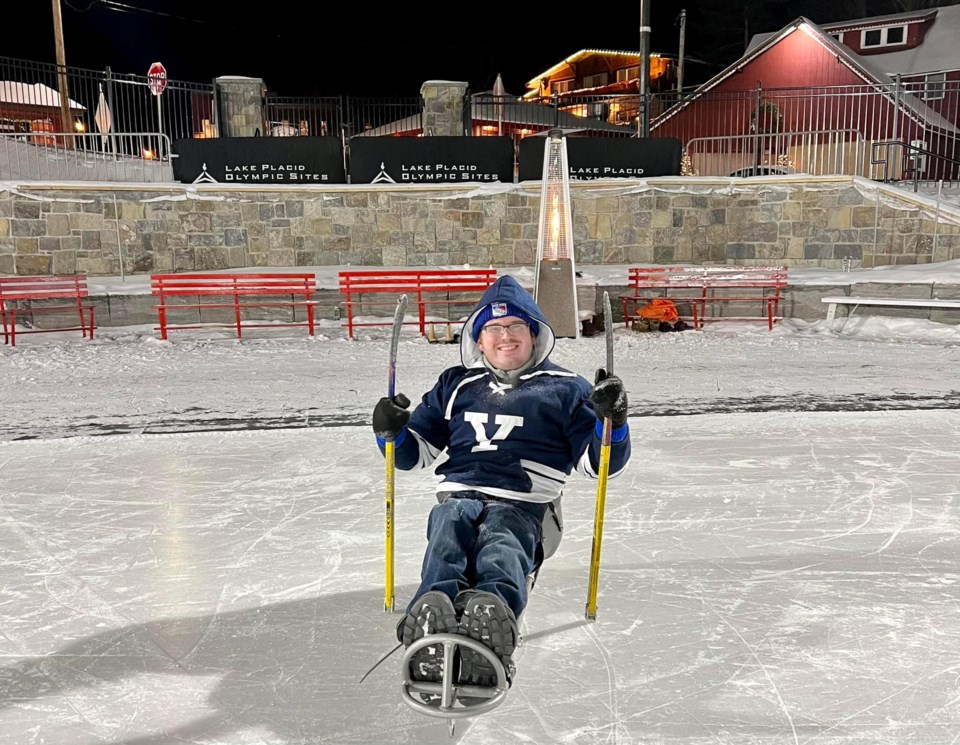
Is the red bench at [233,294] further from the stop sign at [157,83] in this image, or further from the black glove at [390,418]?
the black glove at [390,418]

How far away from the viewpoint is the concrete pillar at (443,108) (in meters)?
15.8

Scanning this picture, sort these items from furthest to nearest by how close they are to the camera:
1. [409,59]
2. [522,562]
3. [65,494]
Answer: [409,59]
[65,494]
[522,562]

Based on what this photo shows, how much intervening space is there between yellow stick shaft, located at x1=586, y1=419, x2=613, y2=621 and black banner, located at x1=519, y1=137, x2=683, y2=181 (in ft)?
40.8

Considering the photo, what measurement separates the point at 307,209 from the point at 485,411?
1226cm

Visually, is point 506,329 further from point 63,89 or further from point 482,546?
point 63,89

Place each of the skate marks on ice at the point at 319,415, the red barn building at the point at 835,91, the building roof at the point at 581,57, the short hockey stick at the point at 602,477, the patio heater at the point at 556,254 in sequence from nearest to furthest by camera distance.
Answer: the short hockey stick at the point at 602,477 < the skate marks on ice at the point at 319,415 < the patio heater at the point at 556,254 < the red barn building at the point at 835,91 < the building roof at the point at 581,57

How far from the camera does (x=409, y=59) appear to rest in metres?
46.8

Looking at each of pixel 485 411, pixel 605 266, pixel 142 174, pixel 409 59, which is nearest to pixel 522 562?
pixel 485 411

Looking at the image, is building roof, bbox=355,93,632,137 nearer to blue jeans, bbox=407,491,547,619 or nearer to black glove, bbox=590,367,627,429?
black glove, bbox=590,367,627,429

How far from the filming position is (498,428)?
10.5 feet

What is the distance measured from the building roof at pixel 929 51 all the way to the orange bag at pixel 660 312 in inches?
649

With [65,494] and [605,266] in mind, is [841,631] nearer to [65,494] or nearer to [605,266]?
[65,494]

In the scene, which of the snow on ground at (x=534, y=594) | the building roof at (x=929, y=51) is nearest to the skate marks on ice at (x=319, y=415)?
the snow on ground at (x=534, y=594)

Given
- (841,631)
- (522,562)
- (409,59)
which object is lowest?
(841,631)
